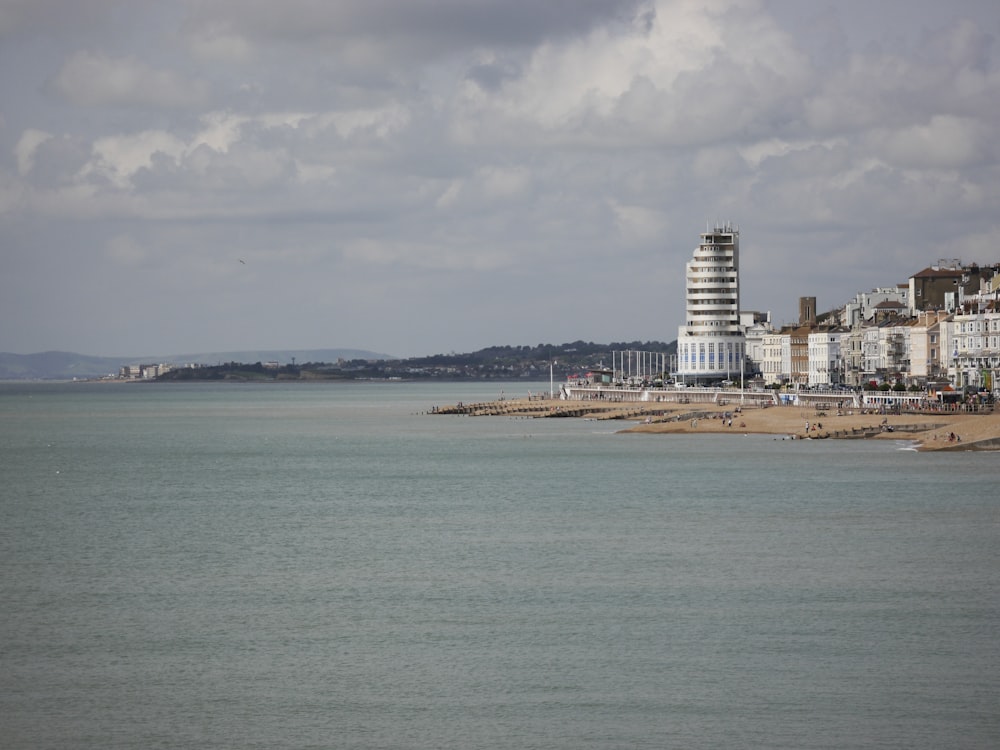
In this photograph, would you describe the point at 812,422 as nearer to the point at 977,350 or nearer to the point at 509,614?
the point at 977,350

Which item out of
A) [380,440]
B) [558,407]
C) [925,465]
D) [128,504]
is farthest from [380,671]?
[558,407]

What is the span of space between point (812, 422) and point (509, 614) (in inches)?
3686

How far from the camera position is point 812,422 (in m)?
130

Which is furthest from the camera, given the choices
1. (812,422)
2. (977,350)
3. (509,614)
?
(977,350)

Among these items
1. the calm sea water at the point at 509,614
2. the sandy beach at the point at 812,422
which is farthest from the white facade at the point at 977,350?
the calm sea water at the point at 509,614

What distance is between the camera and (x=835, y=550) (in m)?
50.7

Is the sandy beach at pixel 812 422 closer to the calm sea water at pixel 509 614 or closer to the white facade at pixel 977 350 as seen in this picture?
the white facade at pixel 977 350

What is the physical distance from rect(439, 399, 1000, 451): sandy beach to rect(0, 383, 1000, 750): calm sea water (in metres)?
22.2

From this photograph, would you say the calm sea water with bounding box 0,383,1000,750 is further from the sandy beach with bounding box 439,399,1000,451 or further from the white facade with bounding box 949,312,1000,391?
the white facade with bounding box 949,312,1000,391

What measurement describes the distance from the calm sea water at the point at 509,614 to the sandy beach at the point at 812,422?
72.7 feet

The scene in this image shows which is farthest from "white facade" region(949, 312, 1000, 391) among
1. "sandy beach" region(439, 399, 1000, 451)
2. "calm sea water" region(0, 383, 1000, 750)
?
"calm sea water" region(0, 383, 1000, 750)

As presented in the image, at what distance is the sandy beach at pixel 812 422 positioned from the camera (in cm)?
10175

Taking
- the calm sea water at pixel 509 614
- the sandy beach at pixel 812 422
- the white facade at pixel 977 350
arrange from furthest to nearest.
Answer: the white facade at pixel 977 350 → the sandy beach at pixel 812 422 → the calm sea water at pixel 509 614

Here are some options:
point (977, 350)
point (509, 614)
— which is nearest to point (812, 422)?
point (977, 350)
